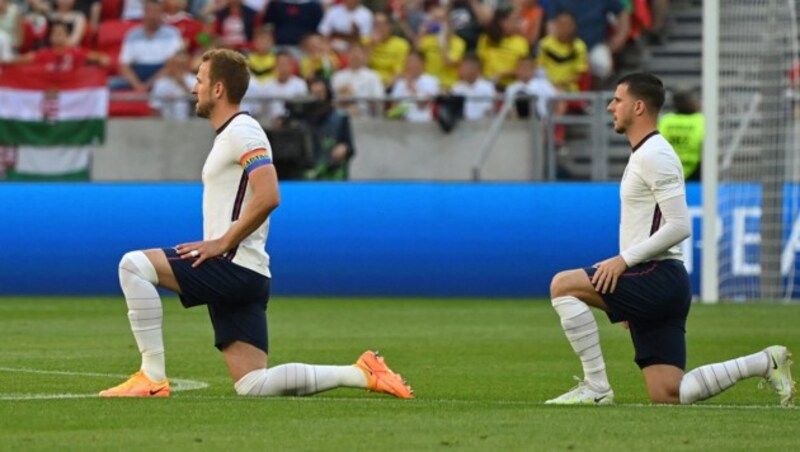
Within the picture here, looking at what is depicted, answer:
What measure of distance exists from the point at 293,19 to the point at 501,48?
119 inches

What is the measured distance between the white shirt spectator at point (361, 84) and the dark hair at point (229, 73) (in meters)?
14.9

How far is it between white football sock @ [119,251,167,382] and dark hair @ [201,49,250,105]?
99 centimetres

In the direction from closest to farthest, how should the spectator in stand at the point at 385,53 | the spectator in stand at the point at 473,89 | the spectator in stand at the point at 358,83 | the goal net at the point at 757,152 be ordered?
1. the goal net at the point at 757,152
2. the spectator in stand at the point at 473,89
3. the spectator in stand at the point at 358,83
4. the spectator in stand at the point at 385,53

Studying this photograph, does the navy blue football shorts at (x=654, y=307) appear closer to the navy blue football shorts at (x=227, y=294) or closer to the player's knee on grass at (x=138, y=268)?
the navy blue football shorts at (x=227, y=294)

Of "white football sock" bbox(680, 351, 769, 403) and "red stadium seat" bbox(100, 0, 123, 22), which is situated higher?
"red stadium seat" bbox(100, 0, 123, 22)

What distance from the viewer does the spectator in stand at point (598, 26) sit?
26047 mm

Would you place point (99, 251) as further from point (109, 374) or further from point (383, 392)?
point (383, 392)

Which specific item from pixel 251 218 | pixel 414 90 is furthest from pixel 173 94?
pixel 251 218

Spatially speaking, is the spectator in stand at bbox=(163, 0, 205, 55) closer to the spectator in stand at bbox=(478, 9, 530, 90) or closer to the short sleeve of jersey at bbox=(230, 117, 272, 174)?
the spectator in stand at bbox=(478, 9, 530, 90)

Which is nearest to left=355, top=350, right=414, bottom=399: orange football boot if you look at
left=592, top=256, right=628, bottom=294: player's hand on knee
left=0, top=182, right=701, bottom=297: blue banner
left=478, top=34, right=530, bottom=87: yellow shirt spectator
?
left=592, top=256, right=628, bottom=294: player's hand on knee

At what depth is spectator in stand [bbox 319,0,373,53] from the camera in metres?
26.6

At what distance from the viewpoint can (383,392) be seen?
1032 cm

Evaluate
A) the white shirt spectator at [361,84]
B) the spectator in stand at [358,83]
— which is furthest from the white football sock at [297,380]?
the white shirt spectator at [361,84]

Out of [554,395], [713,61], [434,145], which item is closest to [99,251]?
[434,145]
